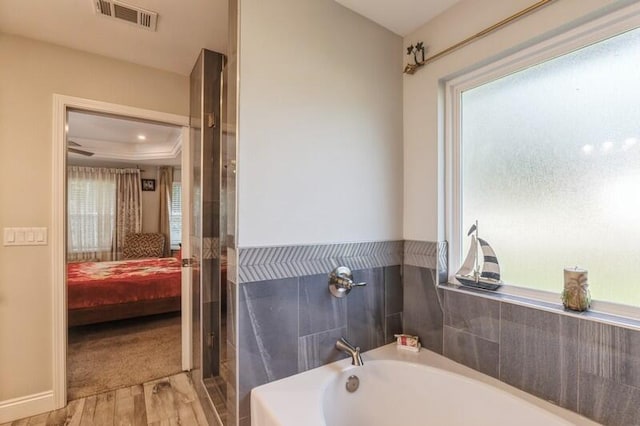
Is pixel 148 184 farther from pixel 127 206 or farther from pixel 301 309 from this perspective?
pixel 301 309

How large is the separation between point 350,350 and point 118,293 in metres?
3.10

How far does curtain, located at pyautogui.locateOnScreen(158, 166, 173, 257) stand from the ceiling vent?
4.75m

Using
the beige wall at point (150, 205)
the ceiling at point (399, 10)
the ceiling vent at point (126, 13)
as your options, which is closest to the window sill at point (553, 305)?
the ceiling at point (399, 10)

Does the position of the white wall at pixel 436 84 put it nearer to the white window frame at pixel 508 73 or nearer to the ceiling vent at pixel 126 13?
the white window frame at pixel 508 73

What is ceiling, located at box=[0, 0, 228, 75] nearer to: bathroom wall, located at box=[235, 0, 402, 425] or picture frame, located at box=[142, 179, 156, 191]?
bathroom wall, located at box=[235, 0, 402, 425]

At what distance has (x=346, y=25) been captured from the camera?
A: 5.50ft

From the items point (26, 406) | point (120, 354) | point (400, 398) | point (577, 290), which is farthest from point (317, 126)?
point (120, 354)

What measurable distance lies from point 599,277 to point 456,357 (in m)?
0.77

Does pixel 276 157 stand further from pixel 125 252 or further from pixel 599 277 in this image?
pixel 125 252

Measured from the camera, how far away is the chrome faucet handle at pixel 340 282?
5.18ft

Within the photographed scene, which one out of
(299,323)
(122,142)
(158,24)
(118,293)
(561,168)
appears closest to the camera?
(561,168)

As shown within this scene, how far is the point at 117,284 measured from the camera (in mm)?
3400

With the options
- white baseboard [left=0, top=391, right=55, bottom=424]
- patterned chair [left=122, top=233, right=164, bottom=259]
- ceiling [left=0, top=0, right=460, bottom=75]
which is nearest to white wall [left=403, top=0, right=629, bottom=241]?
ceiling [left=0, top=0, right=460, bottom=75]

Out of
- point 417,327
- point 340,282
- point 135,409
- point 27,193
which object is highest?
point 27,193
